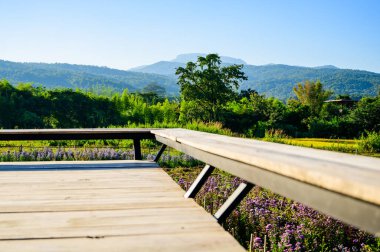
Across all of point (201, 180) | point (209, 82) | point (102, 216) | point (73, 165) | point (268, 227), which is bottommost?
point (268, 227)

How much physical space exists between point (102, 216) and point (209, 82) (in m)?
34.1

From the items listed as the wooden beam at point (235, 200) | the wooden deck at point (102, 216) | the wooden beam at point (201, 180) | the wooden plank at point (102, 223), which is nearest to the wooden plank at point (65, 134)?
the wooden deck at point (102, 216)

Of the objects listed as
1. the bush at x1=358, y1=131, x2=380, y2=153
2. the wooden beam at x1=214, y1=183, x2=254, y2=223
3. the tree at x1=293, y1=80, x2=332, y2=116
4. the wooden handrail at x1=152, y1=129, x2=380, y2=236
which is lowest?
the bush at x1=358, y1=131, x2=380, y2=153

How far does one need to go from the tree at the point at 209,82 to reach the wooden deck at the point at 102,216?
A: 32579 millimetres

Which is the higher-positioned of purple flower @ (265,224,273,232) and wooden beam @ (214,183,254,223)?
wooden beam @ (214,183,254,223)

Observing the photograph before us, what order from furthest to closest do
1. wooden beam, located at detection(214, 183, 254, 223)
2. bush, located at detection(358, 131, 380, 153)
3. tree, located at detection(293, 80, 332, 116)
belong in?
1. tree, located at detection(293, 80, 332, 116)
2. bush, located at detection(358, 131, 380, 153)
3. wooden beam, located at detection(214, 183, 254, 223)

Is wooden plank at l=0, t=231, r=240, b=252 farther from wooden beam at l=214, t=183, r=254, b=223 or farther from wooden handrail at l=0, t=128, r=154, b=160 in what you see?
wooden handrail at l=0, t=128, r=154, b=160

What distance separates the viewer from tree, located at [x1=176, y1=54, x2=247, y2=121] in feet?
118

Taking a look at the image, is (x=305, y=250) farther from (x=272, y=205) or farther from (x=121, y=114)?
(x=121, y=114)

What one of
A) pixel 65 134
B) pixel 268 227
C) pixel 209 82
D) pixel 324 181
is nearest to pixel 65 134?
pixel 65 134

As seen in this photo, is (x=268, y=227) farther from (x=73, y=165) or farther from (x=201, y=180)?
(x=73, y=165)

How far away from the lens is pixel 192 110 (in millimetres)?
35500

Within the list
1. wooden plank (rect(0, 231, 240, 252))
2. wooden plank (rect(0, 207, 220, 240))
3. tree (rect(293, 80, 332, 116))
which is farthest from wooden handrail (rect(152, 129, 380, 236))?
tree (rect(293, 80, 332, 116))

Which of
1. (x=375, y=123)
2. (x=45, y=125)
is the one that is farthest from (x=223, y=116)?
(x=45, y=125)
